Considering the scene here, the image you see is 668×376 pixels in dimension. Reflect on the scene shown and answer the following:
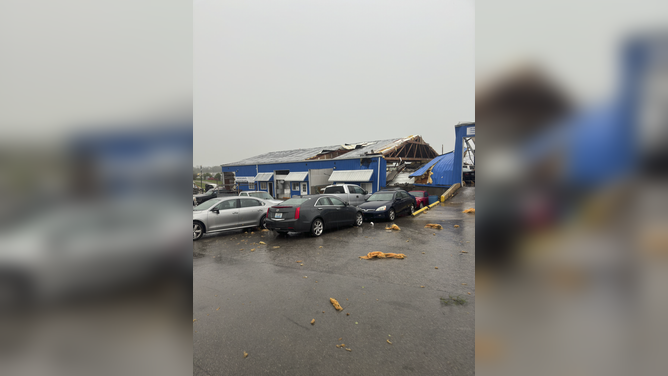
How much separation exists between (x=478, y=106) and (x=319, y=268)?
5727 millimetres

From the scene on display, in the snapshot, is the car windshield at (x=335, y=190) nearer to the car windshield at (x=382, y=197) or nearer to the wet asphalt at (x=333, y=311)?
the car windshield at (x=382, y=197)

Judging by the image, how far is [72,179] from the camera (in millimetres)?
967

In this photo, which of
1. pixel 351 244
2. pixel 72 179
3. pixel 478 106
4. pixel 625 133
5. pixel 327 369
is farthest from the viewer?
pixel 351 244

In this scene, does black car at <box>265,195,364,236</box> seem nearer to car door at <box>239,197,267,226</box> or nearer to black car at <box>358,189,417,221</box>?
car door at <box>239,197,267,226</box>

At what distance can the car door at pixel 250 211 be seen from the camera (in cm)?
1091

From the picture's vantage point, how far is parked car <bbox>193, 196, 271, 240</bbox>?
9906 mm

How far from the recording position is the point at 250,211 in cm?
1115

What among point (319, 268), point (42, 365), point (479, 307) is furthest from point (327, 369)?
point (319, 268)

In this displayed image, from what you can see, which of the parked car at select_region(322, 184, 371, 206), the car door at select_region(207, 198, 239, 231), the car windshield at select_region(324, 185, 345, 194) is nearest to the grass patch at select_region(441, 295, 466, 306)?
the car door at select_region(207, 198, 239, 231)

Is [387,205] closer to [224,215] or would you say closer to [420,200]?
[420,200]

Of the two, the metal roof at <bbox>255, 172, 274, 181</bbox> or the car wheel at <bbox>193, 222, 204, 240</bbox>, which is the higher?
the metal roof at <bbox>255, 172, 274, 181</bbox>

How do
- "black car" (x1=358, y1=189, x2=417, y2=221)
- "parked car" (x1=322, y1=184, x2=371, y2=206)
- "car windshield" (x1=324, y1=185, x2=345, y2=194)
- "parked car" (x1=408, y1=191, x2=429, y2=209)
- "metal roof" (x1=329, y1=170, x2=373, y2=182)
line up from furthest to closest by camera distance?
"metal roof" (x1=329, y1=170, x2=373, y2=182)
"parked car" (x1=408, y1=191, x2=429, y2=209)
"car windshield" (x1=324, y1=185, x2=345, y2=194)
"parked car" (x1=322, y1=184, x2=371, y2=206)
"black car" (x1=358, y1=189, x2=417, y2=221)

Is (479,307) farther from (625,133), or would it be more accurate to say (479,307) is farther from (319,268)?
(319,268)

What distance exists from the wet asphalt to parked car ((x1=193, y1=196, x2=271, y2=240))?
1.87 metres
